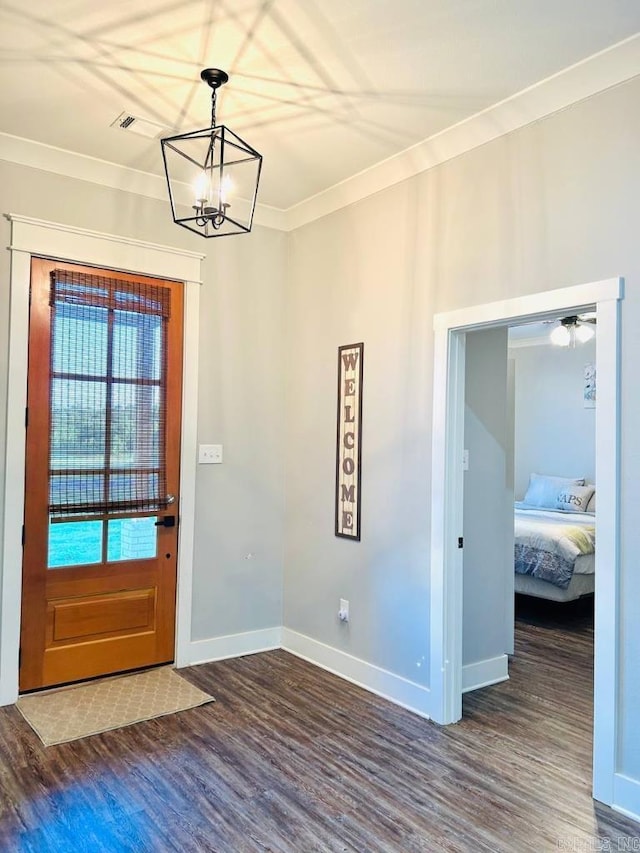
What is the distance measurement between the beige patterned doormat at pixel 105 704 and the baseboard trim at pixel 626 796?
201 centimetres

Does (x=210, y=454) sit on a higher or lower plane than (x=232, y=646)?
higher

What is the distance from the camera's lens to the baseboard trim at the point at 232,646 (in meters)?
3.98

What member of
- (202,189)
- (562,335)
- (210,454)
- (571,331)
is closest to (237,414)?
(210,454)

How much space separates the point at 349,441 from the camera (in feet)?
12.7

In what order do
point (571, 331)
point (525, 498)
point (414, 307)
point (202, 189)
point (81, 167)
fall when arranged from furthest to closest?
point (525, 498), point (571, 331), point (81, 167), point (414, 307), point (202, 189)

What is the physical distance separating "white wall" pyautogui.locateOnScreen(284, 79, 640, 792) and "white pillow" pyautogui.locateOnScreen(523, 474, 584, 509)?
3.95m

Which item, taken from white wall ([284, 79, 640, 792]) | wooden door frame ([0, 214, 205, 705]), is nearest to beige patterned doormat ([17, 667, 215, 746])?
wooden door frame ([0, 214, 205, 705])

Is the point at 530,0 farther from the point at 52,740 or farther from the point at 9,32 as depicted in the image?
the point at 52,740

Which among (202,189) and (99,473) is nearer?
(202,189)

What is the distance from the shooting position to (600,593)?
251 centimetres

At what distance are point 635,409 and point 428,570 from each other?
54.0 inches

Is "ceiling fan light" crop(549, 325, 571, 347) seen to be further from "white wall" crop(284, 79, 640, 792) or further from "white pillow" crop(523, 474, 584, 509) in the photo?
"white wall" crop(284, 79, 640, 792)

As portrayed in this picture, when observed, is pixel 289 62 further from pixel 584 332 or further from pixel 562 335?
pixel 584 332

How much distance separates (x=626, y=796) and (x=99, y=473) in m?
2.99
